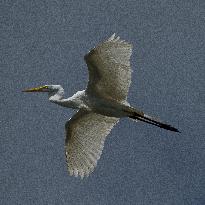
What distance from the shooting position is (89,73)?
1995 cm

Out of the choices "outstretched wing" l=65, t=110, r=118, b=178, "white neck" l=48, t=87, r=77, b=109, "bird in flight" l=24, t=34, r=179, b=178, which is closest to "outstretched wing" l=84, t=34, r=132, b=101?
"bird in flight" l=24, t=34, r=179, b=178

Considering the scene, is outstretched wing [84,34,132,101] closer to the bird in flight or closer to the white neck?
the bird in flight

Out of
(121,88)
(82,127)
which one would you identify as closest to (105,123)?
(82,127)

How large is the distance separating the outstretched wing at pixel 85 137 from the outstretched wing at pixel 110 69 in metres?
1.49

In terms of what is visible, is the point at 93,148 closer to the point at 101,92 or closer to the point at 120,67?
the point at 101,92

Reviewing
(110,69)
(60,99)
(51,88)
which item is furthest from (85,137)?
(110,69)

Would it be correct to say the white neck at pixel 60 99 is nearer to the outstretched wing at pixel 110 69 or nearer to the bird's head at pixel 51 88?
the bird's head at pixel 51 88

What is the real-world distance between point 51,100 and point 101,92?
1761 mm

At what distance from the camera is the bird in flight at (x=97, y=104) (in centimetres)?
1902

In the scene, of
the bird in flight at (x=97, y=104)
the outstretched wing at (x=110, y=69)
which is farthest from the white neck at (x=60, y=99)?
the outstretched wing at (x=110, y=69)

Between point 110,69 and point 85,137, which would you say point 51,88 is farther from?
point 110,69

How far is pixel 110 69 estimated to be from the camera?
1950 centimetres

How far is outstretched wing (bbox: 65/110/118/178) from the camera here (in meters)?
21.3

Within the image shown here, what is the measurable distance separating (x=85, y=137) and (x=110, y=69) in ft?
9.70
